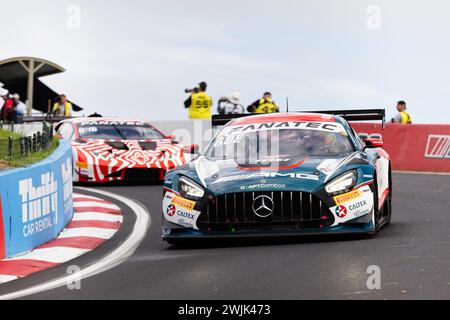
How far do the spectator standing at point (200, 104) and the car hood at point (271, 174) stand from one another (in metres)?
14.6

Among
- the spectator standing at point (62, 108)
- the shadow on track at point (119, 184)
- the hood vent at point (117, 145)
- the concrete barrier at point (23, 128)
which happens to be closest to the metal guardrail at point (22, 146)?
the shadow on track at point (119, 184)

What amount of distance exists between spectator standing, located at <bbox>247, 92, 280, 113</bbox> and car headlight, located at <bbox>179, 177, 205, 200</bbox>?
55.4ft

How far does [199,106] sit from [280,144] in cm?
1425

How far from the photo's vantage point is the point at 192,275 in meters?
7.75

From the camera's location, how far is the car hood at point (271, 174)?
9297 mm

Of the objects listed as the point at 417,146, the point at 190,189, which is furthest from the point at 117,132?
the point at 190,189

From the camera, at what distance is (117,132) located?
19.4 meters

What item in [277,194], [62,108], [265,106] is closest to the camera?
[277,194]

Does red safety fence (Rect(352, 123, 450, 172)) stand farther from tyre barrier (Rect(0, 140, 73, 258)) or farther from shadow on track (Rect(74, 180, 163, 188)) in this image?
tyre barrier (Rect(0, 140, 73, 258))

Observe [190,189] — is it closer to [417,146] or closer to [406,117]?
[417,146]

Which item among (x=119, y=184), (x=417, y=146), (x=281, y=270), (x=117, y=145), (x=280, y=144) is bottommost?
(x=119, y=184)

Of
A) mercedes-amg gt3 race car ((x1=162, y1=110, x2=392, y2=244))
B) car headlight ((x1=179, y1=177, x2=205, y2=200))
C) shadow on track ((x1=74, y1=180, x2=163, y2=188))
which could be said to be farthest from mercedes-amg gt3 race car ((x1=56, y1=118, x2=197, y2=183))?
car headlight ((x1=179, y1=177, x2=205, y2=200))

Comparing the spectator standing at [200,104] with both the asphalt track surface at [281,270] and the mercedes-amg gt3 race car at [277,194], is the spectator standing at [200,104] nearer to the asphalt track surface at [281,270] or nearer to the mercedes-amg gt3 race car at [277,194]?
the asphalt track surface at [281,270]
